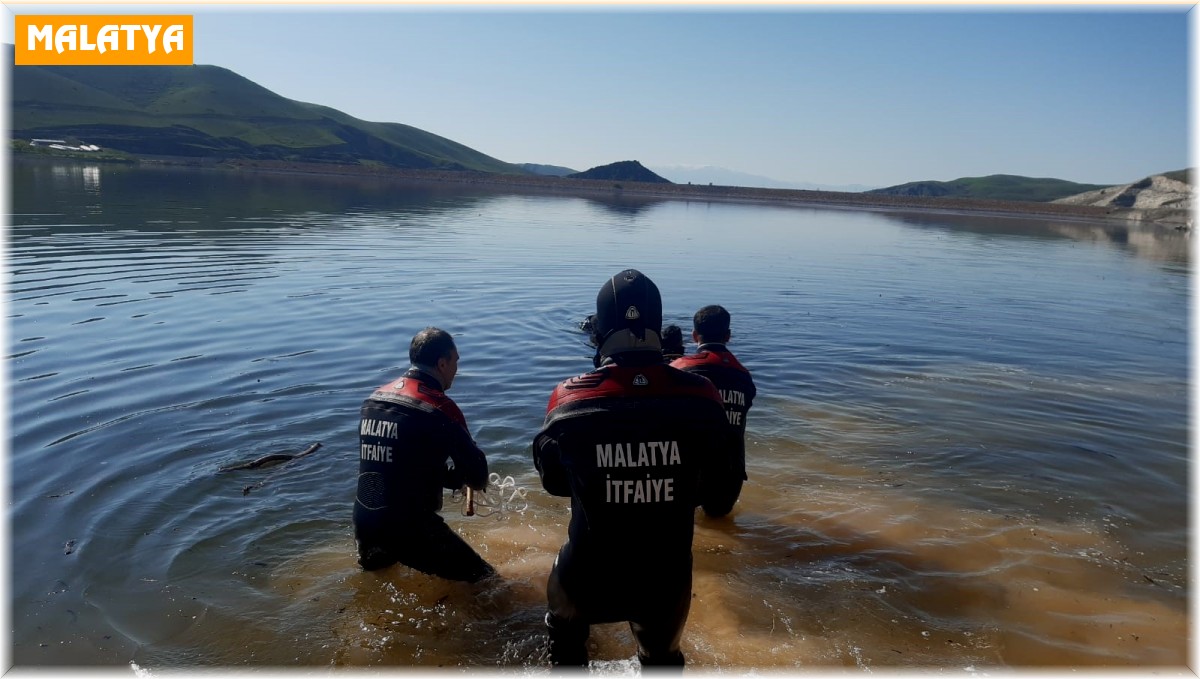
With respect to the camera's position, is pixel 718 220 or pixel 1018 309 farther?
pixel 718 220

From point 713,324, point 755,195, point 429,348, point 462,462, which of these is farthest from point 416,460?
point 755,195

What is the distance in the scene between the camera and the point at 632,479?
3.78m

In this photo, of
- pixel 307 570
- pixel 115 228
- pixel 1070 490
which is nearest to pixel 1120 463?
pixel 1070 490

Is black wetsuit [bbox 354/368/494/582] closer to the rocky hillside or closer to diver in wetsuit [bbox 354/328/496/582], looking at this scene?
diver in wetsuit [bbox 354/328/496/582]

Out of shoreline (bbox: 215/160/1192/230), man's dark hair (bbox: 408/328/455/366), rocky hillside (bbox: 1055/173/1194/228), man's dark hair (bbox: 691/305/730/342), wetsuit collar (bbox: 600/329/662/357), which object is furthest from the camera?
shoreline (bbox: 215/160/1192/230)

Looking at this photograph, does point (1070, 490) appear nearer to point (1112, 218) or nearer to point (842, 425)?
point (842, 425)

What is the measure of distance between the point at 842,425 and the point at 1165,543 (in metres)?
4.34

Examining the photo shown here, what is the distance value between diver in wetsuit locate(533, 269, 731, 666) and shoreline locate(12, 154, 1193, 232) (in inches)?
3841

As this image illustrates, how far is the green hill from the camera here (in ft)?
409

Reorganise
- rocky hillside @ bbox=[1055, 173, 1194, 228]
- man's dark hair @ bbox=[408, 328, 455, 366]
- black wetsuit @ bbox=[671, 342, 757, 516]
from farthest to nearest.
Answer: rocky hillside @ bbox=[1055, 173, 1194, 228], black wetsuit @ bbox=[671, 342, 757, 516], man's dark hair @ bbox=[408, 328, 455, 366]

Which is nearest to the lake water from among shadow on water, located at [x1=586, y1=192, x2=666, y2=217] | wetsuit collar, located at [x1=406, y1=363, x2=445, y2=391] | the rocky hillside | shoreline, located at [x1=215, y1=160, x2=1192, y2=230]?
wetsuit collar, located at [x1=406, y1=363, x2=445, y2=391]

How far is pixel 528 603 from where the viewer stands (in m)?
5.95

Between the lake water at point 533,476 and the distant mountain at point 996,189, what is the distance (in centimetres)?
14637

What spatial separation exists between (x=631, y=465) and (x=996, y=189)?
201196 mm
